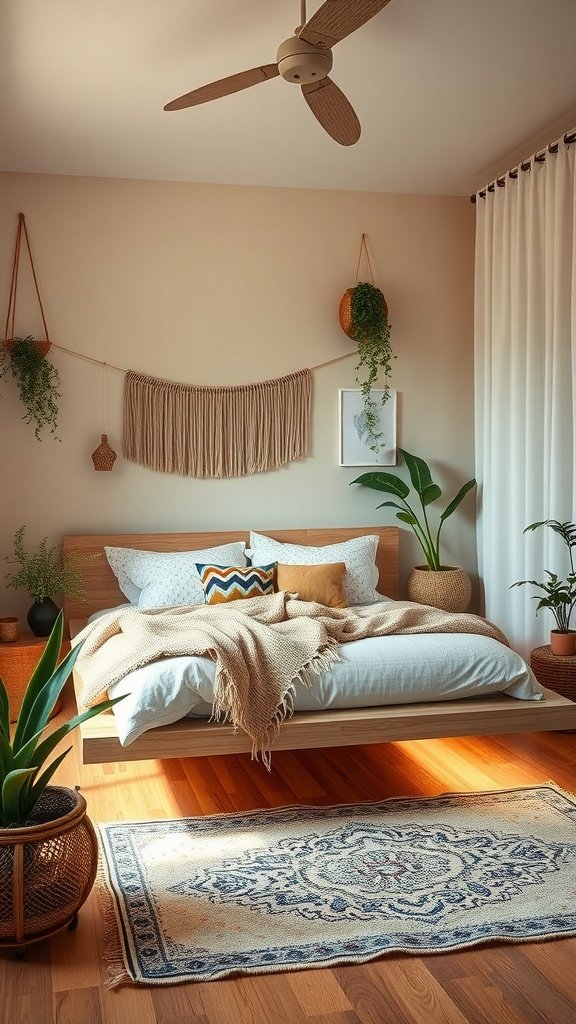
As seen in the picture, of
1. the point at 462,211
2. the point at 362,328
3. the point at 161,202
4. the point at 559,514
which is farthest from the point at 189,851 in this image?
the point at 462,211

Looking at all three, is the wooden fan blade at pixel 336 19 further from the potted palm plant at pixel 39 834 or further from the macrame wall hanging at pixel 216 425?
the macrame wall hanging at pixel 216 425

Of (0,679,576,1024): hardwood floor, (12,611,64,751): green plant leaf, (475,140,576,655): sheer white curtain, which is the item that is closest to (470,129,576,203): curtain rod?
(475,140,576,655): sheer white curtain

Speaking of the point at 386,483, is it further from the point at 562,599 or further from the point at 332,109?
the point at 332,109

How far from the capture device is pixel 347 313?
213 inches

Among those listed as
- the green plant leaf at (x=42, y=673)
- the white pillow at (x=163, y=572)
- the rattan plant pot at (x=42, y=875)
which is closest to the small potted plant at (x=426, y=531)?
the white pillow at (x=163, y=572)

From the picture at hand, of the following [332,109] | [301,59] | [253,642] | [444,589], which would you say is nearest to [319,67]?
[301,59]

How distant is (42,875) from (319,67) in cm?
250

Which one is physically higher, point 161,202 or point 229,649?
point 161,202

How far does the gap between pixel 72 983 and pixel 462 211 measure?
4.77m

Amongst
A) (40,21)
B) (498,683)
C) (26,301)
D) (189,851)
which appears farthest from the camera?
(26,301)

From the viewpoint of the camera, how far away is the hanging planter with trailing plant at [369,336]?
17.6 ft

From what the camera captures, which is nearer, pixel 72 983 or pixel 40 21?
pixel 72 983

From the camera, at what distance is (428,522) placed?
5723 mm

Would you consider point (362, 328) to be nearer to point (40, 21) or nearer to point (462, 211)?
point (462, 211)
